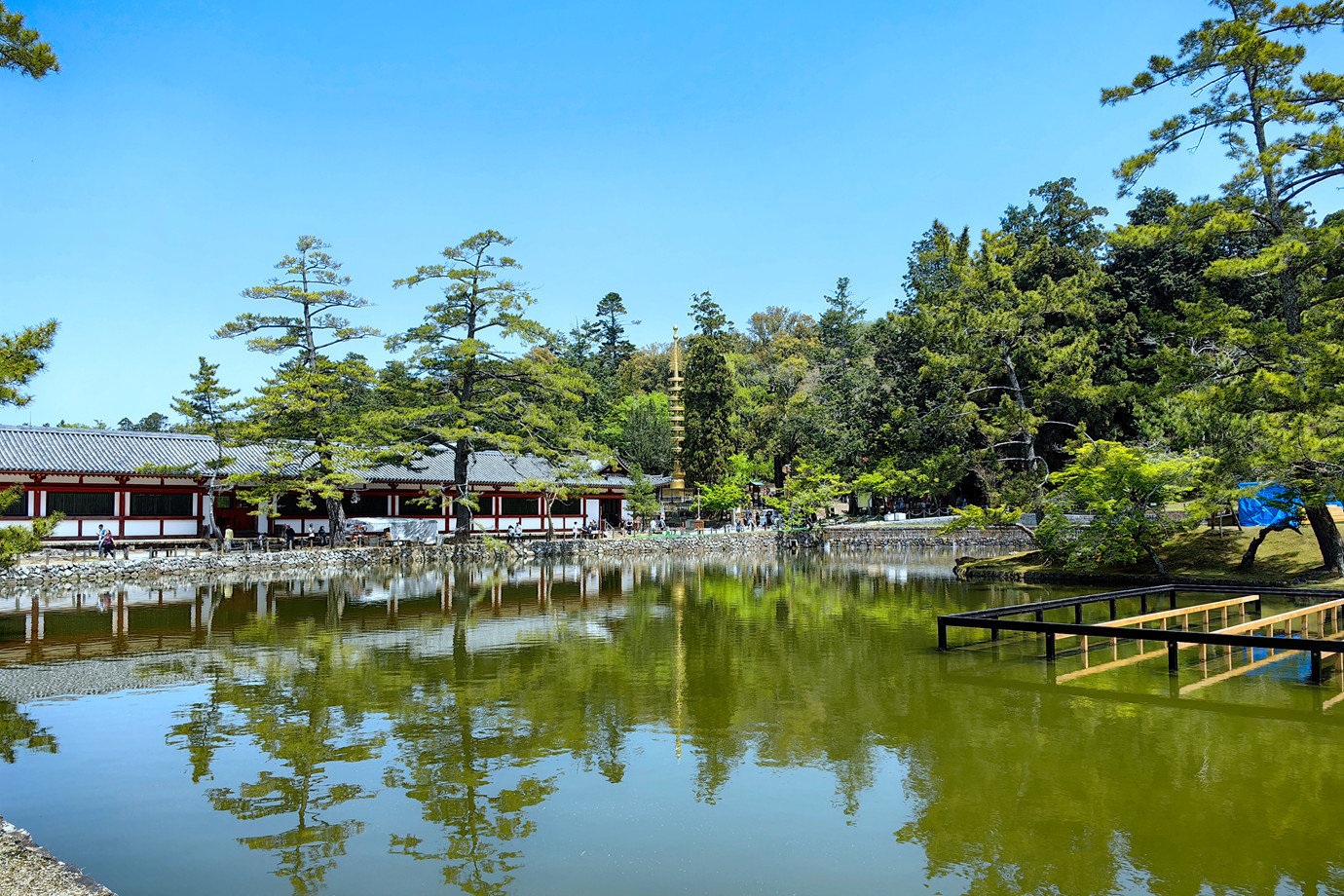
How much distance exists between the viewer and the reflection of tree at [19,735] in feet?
26.0

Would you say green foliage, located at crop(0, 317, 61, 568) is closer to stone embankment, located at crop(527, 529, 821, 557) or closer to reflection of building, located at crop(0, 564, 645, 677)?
reflection of building, located at crop(0, 564, 645, 677)

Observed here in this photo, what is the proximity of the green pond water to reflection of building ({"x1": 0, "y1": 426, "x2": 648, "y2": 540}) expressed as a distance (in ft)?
44.2

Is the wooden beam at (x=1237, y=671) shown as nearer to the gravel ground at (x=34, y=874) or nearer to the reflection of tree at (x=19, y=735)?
the gravel ground at (x=34, y=874)

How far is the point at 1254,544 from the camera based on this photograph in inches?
728

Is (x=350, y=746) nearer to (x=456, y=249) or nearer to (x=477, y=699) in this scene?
(x=477, y=699)

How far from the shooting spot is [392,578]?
23.5 metres

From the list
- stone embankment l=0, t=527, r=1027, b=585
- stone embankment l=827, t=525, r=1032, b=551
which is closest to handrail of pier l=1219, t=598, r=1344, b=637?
stone embankment l=0, t=527, r=1027, b=585

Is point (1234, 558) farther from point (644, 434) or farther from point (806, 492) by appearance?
point (644, 434)

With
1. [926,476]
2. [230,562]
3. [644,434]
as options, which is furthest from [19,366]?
Result: [644,434]

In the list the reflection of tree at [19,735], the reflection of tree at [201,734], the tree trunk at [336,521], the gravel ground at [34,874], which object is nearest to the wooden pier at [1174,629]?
the reflection of tree at [201,734]

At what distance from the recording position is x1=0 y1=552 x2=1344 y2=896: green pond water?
5426mm

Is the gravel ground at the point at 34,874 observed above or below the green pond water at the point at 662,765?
above

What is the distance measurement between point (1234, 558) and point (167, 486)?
30.4 meters

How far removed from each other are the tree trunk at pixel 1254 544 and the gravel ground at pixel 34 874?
2088 centimetres
